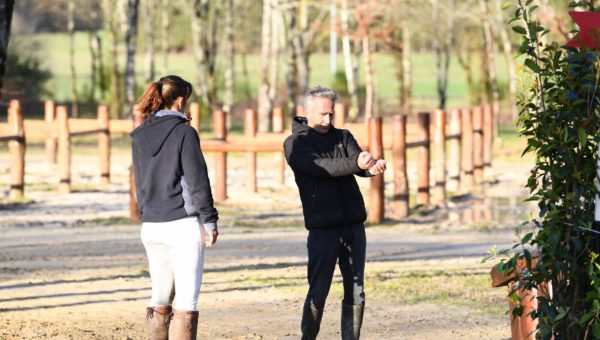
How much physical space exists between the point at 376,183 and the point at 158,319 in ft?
31.0

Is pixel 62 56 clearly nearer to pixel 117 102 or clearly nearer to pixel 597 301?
pixel 117 102

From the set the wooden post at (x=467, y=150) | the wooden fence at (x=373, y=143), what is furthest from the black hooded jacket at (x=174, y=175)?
the wooden post at (x=467, y=150)

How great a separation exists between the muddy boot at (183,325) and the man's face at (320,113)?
113 cm

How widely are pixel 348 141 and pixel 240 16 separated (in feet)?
193

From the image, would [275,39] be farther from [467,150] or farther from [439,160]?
[439,160]

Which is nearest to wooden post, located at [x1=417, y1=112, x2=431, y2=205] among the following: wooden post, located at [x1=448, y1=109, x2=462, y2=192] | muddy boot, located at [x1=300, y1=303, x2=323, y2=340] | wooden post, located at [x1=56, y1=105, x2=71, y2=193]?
wooden post, located at [x1=448, y1=109, x2=462, y2=192]

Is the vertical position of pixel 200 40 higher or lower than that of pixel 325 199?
higher

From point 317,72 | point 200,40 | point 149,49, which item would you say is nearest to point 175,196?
point 200,40

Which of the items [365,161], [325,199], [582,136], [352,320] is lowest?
[352,320]

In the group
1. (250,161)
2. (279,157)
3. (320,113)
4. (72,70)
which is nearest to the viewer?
(320,113)

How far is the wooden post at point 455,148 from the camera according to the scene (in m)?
21.7

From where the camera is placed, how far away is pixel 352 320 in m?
7.62

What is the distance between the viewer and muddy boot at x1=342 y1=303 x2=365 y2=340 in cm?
762

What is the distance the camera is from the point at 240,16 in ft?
216
